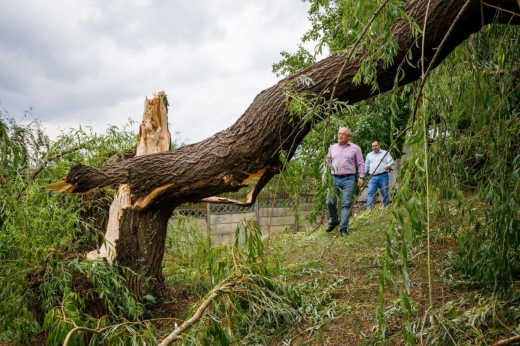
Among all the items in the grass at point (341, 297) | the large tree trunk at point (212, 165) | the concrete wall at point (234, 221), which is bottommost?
the grass at point (341, 297)

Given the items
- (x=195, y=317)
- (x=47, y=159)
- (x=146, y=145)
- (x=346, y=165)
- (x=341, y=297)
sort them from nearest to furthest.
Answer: (x=195, y=317) < (x=341, y=297) < (x=47, y=159) < (x=146, y=145) < (x=346, y=165)

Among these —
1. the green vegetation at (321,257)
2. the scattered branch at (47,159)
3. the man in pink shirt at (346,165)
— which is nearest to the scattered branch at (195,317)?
the green vegetation at (321,257)

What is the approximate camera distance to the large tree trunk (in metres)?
3.41

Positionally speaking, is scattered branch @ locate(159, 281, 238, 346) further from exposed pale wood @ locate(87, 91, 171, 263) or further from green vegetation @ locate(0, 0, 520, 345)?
exposed pale wood @ locate(87, 91, 171, 263)

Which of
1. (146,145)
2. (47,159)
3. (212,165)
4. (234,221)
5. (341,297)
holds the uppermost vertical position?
(146,145)

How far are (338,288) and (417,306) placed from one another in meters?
0.96

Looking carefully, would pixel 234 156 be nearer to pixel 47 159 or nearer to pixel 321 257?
pixel 321 257

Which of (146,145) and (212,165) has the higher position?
(146,145)

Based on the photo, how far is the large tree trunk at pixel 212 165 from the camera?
3408mm

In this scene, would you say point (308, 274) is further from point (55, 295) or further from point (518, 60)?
point (518, 60)

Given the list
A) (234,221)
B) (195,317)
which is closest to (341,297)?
(195,317)

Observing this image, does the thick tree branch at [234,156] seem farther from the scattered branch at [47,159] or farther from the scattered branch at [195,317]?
the scattered branch at [195,317]

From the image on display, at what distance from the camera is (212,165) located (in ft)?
11.8

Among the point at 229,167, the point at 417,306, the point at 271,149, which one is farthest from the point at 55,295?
the point at 417,306
